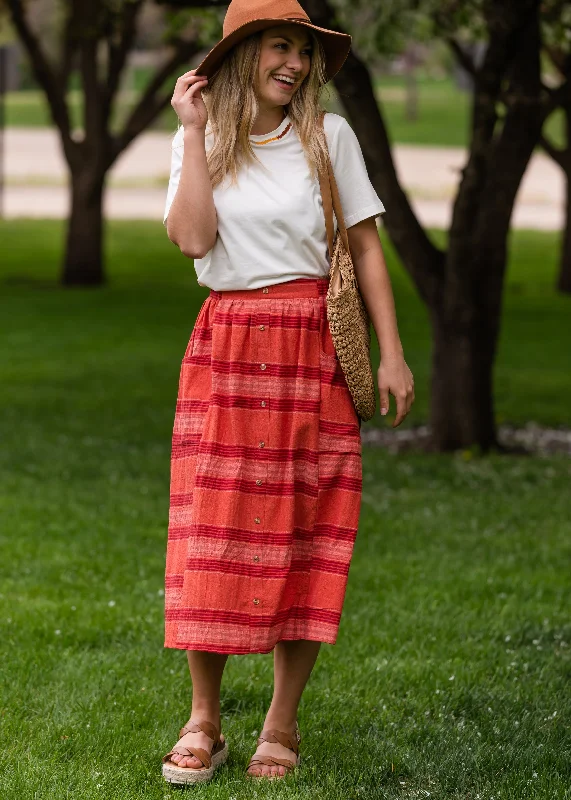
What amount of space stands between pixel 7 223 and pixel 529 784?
2849 centimetres

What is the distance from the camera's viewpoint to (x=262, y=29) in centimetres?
385

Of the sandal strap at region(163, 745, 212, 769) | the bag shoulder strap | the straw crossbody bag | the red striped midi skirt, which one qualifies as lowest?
the sandal strap at region(163, 745, 212, 769)

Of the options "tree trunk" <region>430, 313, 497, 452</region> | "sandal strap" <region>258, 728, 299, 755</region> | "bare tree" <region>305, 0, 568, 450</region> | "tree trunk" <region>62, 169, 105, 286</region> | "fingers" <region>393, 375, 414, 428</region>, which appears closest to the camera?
"fingers" <region>393, 375, 414, 428</region>

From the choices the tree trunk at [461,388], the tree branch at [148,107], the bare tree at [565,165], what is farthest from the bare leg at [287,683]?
the tree branch at [148,107]

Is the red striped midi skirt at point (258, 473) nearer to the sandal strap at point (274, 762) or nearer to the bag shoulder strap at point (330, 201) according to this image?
the bag shoulder strap at point (330, 201)

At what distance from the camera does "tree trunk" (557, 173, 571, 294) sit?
20.3 m

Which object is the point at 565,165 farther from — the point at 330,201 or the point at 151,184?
the point at 151,184

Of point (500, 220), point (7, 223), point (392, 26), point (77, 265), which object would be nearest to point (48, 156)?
point (7, 223)

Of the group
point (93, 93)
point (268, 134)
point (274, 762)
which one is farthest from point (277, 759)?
point (93, 93)

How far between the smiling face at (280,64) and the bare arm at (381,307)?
1.39 ft

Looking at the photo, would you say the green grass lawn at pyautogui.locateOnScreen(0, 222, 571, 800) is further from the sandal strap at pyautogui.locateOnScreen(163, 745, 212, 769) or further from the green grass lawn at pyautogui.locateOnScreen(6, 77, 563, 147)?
the green grass lawn at pyautogui.locateOnScreen(6, 77, 563, 147)

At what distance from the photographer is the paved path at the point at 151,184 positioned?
113 feet

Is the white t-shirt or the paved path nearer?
the white t-shirt

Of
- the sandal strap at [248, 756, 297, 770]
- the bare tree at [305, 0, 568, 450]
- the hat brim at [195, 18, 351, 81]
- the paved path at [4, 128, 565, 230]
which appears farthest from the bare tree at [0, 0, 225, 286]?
the sandal strap at [248, 756, 297, 770]
